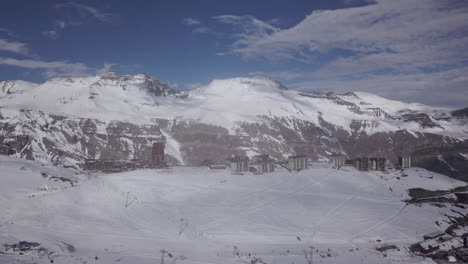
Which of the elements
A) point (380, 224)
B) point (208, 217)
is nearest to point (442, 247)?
point (380, 224)

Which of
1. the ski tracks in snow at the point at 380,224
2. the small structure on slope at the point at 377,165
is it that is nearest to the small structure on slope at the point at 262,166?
the small structure on slope at the point at 377,165

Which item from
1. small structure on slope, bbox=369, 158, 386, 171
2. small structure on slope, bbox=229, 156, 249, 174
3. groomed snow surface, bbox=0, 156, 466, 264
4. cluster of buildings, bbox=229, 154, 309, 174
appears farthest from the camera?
small structure on slope, bbox=369, 158, 386, 171

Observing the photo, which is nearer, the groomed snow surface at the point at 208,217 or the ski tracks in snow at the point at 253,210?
the groomed snow surface at the point at 208,217

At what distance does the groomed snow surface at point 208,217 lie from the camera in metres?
51.0

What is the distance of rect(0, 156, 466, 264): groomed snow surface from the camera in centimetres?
5100

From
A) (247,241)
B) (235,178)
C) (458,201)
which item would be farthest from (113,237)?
(458,201)

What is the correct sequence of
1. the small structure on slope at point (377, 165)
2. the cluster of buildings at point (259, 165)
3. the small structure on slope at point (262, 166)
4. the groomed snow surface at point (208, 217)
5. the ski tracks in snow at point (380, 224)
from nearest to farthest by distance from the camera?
the groomed snow surface at point (208, 217) → the ski tracks in snow at point (380, 224) → the cluster of buildings at point (259, 165) → the small structure on slope at point (262, 166) → the small structure on slope at point (377, 165)

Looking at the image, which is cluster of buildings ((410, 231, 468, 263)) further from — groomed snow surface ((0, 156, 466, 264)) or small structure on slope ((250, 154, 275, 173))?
small structure on slope ((250, 154, 275, 173))

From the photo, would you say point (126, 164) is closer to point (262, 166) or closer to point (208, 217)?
point (262, 166)

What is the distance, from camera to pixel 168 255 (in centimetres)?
4794

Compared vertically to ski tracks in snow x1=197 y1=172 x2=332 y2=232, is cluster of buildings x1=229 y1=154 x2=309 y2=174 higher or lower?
higher

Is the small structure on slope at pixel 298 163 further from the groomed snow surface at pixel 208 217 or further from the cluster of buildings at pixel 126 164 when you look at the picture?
the cluster of buildings at pixel 126 164

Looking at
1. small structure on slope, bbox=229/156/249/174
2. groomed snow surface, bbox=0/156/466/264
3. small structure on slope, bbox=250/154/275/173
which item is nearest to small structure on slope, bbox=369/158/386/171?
groomed snow surface, bbox=0/156/466/264

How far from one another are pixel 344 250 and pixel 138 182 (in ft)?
154
